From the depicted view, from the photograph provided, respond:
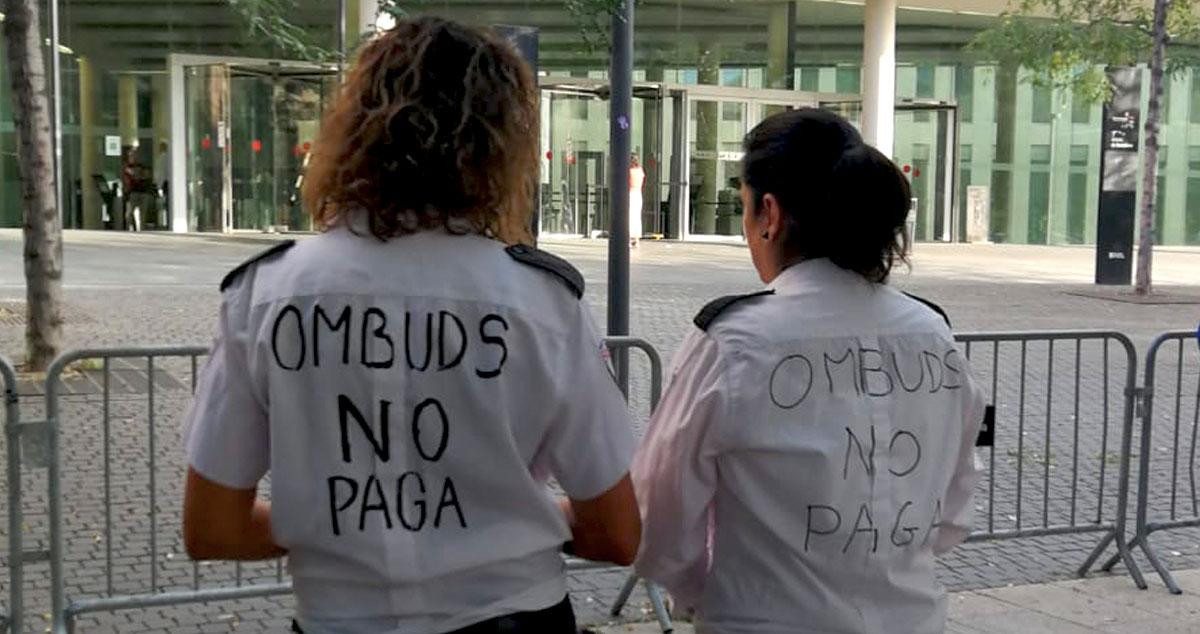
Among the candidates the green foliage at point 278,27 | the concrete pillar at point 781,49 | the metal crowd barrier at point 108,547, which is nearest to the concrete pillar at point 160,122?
the concrete pillar at point 781,49

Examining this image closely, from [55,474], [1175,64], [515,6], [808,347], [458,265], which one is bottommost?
[55,474]

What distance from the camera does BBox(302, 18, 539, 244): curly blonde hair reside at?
196 cm

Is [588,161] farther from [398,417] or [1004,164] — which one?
[398,417]

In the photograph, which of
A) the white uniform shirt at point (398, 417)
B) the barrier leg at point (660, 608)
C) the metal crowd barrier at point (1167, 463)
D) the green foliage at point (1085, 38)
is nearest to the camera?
the white uniform shirt at point (398, 417)

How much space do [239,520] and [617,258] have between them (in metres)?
5.12

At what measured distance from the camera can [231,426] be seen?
197cm

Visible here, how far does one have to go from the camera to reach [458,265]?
196cm

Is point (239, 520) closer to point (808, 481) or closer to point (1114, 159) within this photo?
point (808, 481)

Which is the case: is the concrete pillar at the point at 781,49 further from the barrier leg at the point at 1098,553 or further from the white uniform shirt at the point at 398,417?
the white uniform shirt at the point at 398,417

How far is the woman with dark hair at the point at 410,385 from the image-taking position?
6.38 ft

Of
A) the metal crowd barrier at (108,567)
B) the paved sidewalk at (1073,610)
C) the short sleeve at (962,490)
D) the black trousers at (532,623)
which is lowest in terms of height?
the paved sidewalk at (1073,610)

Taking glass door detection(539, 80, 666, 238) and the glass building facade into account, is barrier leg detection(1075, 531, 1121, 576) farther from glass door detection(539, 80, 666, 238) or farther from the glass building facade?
glass door detection(539, 80, 666, 238)

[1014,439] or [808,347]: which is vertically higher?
[808,347]

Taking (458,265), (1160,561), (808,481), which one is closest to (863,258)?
(808,481)
